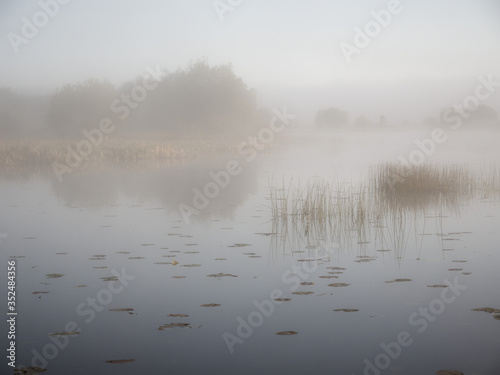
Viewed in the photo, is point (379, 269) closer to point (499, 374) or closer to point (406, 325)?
point (406, 325)

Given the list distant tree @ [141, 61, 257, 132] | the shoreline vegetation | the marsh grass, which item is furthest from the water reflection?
distant tree @ [141, 61, 257, 132]

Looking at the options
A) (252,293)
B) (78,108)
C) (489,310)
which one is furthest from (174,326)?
(78,108)

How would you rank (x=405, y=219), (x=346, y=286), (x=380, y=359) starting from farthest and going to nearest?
(x=405, y=219), (x=346, y=286), (x=380, y=359)

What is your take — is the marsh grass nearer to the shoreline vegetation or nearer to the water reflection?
the water reflection

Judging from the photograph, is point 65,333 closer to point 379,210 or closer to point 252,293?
point 252,293

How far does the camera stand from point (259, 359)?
5.41 metres

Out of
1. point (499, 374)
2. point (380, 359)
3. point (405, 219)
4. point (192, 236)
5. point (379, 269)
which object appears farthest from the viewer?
point (405, 219)

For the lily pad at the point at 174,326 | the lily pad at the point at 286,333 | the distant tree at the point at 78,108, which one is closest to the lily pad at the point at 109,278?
the lily pad at the point at 174,326

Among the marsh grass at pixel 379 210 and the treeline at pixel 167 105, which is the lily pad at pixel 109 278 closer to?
the marsh grass at pixel 379 210

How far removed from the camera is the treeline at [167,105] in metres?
56.7

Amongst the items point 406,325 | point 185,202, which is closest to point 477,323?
point 406,325

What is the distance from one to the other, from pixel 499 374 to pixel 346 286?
9.14 feet

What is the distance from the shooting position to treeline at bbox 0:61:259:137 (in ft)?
186

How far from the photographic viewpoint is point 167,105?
6028cm
